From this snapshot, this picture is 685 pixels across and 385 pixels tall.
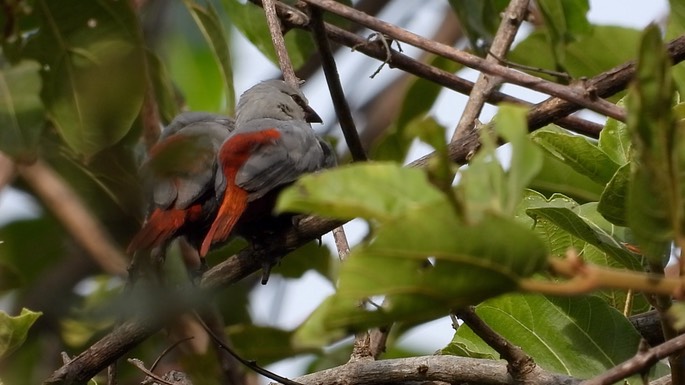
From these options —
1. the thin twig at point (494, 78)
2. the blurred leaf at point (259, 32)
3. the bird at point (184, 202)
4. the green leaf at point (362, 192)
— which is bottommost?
the green leaf at point (362, 192)

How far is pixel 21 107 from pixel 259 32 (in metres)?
1.02

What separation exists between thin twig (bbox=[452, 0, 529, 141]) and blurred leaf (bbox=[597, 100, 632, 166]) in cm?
74

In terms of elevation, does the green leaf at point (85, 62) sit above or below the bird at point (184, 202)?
above

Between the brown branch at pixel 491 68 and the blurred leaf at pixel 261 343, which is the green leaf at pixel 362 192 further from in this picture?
the blurred leaf at pixel 261 343

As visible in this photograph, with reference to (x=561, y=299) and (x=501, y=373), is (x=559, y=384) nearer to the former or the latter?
(x=501, y=373)

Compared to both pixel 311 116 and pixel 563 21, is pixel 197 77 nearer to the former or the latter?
pixel 311 116

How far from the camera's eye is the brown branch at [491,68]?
2002mm

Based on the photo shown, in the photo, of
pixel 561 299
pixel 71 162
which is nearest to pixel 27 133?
pixel 71 162

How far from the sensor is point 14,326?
2443 mm

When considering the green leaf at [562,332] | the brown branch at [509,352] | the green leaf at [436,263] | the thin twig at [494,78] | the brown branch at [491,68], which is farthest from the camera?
the thin twig at [494,78]

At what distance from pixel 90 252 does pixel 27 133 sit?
1.65ft

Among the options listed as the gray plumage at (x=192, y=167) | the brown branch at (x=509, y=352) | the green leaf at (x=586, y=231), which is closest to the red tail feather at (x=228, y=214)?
the gray plumage at (x=192, y=167)

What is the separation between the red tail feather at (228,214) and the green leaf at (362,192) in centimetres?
224

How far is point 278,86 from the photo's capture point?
469 centimetres
